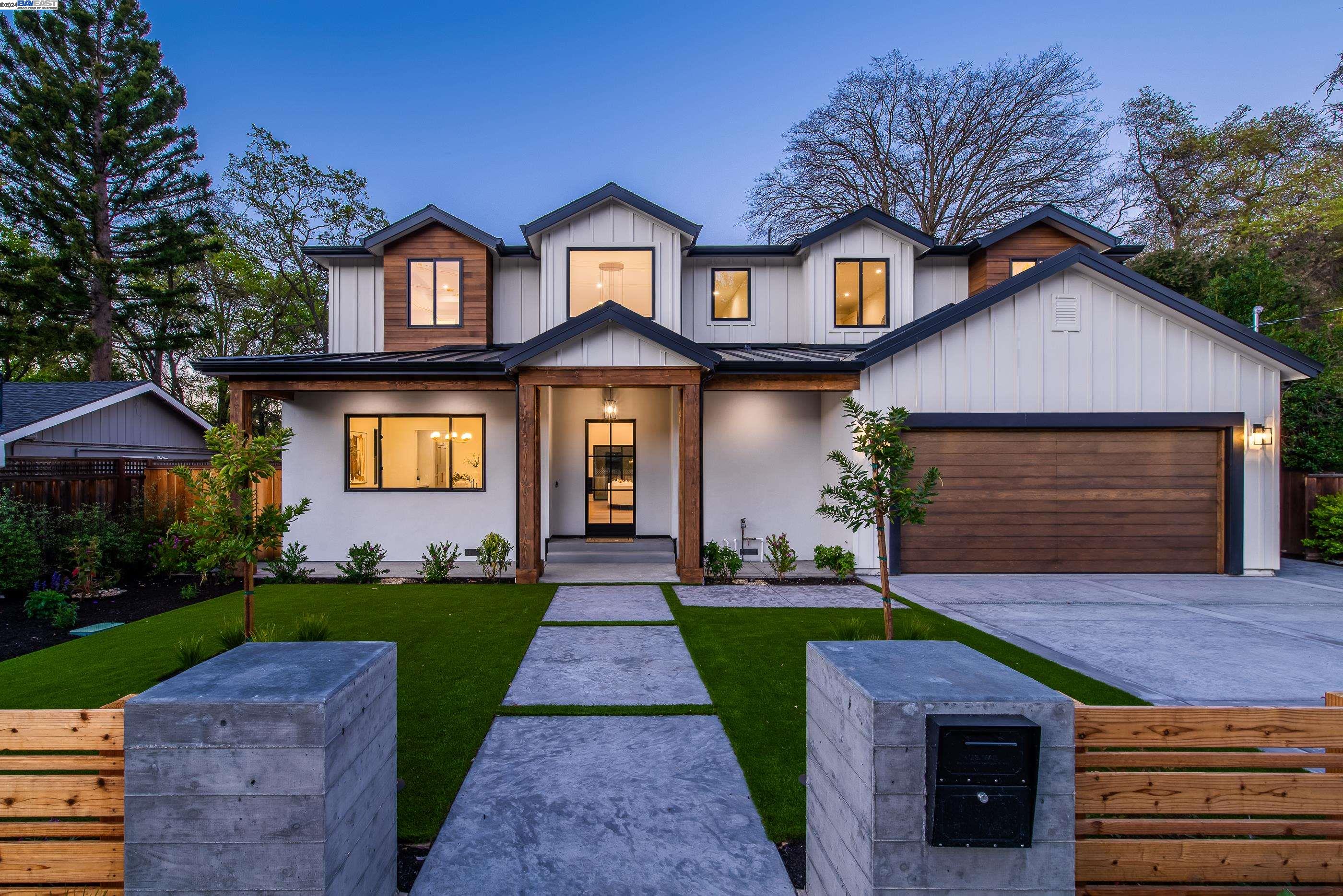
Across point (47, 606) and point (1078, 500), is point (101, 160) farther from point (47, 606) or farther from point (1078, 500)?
point (1078, 500)

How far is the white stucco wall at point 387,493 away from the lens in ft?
32.8

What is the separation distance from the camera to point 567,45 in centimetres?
2783

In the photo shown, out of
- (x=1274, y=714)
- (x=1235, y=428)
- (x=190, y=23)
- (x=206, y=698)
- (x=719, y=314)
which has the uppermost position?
(x=190, y=23)

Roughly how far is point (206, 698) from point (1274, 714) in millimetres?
3841

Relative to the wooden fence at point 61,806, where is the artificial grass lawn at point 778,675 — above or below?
below

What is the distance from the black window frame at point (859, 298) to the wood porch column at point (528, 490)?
20.9ft

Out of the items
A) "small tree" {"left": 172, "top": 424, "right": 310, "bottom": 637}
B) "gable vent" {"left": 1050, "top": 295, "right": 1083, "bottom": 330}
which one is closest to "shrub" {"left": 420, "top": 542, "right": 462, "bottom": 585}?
"small tree" {"left": 172, "top": 424, "right": 310, "bottom": 637}

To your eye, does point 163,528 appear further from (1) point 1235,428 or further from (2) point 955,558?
(1) point 1235,428

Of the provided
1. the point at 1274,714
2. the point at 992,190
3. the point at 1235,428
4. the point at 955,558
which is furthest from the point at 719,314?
the point at 992,190

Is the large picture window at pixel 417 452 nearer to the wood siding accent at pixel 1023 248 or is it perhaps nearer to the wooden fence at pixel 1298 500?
the wood siding accent at pixel 1023 248

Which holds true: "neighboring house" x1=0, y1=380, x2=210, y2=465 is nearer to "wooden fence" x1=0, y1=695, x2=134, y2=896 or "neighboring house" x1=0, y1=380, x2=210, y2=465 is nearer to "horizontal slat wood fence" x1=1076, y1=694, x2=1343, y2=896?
"wooden fence" x1=0, y1=695, x2=134, y2=896

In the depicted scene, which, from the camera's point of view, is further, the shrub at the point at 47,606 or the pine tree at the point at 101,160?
the pine tree at the point at 101,160

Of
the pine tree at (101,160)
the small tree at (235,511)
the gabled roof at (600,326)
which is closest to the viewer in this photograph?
the small tree at (235,511)

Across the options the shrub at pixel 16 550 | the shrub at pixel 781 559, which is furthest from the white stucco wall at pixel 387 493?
the shrub at pixel 781 559
